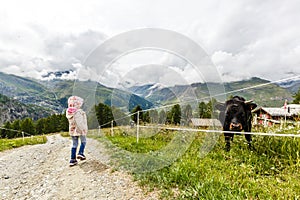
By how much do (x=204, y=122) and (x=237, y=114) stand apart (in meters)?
1.45

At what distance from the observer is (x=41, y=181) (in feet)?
17.2

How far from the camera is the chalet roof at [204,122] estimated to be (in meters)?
6.87

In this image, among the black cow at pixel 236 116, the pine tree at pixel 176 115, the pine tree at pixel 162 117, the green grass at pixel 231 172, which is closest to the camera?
the green grass at pixel 231 172

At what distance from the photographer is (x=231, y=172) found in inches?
152

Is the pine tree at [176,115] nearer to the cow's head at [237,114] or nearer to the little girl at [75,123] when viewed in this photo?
the cow's head at [237,114]

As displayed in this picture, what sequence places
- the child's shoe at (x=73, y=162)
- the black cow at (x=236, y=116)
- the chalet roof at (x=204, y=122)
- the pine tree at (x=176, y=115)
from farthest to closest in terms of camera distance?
the pine tree at (x=176, y=115) → the chalet roof at (x=204, y=122) → the child's shoe at (x=73, y=162) → the black cow at (x=236, y=116)

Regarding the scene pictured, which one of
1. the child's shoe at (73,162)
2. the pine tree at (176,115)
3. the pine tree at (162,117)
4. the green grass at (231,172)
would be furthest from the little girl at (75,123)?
the pine tree at (176,115)

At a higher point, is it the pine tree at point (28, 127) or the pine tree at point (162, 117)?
the pine tree at point (162, 117)

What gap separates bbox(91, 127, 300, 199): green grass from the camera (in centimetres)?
305

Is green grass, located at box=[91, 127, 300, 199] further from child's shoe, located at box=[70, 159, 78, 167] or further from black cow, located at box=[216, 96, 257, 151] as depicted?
child's shoe, located at box=[70, 159, 78, 167]

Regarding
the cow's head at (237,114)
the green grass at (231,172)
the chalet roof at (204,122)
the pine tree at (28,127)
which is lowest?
the pine tree at (28,127)

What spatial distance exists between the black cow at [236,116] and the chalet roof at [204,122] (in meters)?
0.65

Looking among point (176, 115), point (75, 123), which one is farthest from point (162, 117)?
point (75, 123)

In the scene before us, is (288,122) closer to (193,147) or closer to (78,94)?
(193,147)
